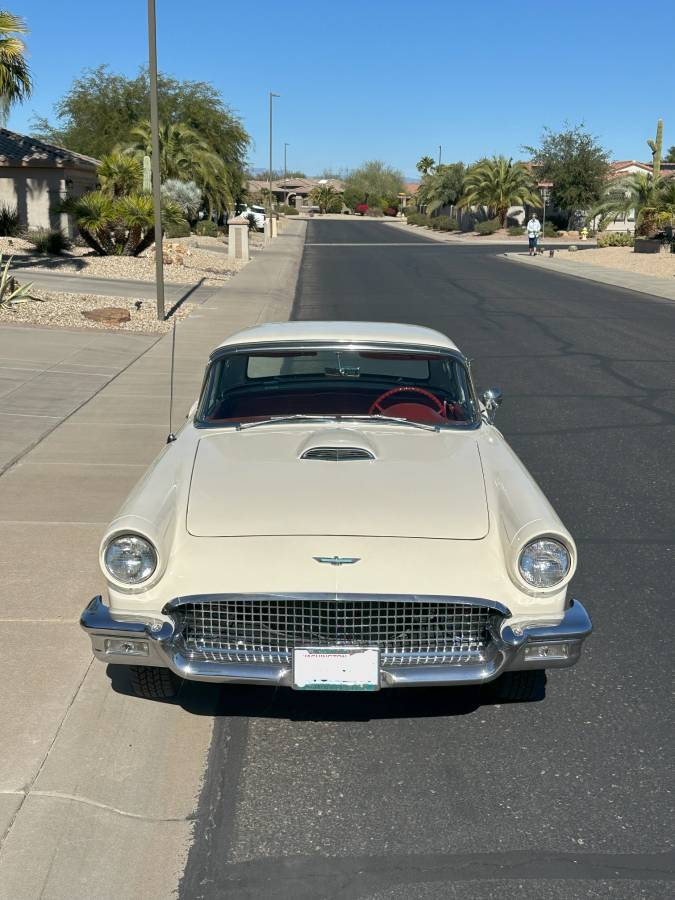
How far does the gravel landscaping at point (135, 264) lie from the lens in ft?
81.2

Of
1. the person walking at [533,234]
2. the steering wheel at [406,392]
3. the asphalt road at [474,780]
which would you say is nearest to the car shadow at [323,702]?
the asphalt road at [474,780]

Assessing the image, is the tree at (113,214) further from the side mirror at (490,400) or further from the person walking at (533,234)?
the person walking at (533,234)

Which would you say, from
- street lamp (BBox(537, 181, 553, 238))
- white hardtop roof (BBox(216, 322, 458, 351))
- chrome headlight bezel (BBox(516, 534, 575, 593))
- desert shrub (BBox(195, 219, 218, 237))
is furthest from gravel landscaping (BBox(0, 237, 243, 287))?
street lamp (BBox(537, 181, 553, 238))

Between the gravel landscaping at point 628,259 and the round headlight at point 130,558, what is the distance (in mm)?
31209

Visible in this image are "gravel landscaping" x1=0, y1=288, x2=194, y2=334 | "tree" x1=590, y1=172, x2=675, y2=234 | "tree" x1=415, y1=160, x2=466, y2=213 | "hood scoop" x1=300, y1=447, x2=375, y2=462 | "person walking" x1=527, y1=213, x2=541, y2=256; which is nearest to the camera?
"hood scoop" x1=300, y1=447, x2=375, y2=462

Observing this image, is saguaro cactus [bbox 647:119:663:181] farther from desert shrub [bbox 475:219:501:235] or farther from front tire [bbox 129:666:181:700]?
front tire [bbox 129:666:181:700]

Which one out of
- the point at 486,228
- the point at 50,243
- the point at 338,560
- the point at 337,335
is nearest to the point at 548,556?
the point at 338,560

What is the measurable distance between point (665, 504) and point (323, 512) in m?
4.29

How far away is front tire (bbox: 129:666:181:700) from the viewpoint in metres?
4.32

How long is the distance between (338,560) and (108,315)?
45.7 ft

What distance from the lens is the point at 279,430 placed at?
5.19 m

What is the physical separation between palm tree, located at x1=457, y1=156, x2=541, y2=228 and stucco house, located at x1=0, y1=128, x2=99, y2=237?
38402 mm

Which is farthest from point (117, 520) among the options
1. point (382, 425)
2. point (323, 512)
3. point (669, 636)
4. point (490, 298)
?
point (490, 298)

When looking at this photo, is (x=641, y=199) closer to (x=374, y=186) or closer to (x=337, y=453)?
(x=337, y=453)
